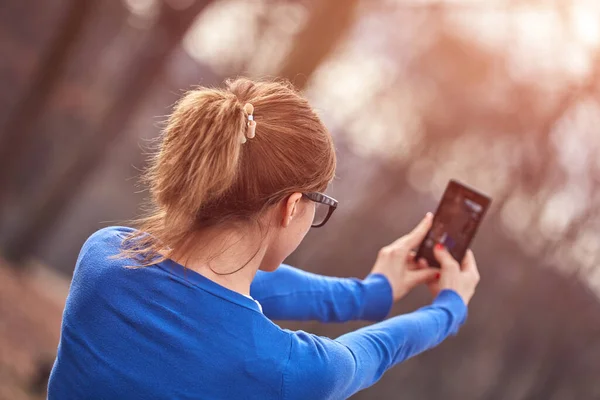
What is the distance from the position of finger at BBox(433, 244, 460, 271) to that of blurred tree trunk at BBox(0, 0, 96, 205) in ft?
21.5

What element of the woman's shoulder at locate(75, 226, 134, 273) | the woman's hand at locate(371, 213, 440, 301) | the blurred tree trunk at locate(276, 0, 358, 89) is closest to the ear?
the woman's shoulder at locate(75, 226, 134, 273)

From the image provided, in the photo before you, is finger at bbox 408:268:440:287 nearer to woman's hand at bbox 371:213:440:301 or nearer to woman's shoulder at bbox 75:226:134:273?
woman's hand at bbox 371:213:440:301

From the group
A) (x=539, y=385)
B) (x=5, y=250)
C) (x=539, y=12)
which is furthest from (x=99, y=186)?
(x=539, y=12)

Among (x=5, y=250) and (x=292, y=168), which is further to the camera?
(x=5, y=250)

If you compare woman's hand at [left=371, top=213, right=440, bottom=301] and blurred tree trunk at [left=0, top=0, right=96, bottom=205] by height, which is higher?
woman's hand at [left=371, top=213, right=440, bottom=301]

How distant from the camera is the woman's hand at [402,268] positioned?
227cm

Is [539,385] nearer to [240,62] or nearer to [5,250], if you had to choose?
[240,62]

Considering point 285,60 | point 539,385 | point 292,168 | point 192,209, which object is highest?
point 285,60

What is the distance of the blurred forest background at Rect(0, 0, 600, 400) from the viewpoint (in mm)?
7309

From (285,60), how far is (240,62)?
3622 millimetres

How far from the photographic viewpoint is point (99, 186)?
19.3m

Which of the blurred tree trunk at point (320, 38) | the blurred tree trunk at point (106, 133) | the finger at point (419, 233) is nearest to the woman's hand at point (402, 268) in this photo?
the finger at point (419, 233)

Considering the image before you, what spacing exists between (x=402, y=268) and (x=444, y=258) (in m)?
0.16

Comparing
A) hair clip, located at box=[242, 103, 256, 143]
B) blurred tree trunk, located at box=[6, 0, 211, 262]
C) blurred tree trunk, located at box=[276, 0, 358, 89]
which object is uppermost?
blurred tree trunk, located at box=[276, 0, 358, 89]
